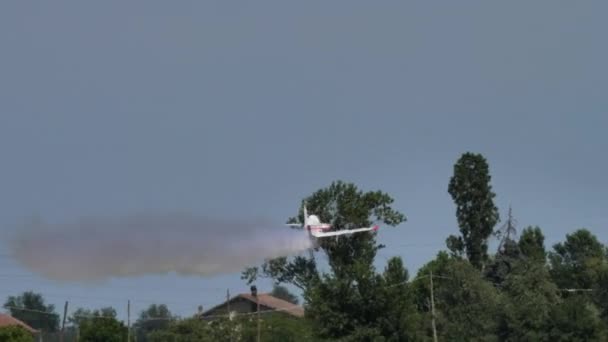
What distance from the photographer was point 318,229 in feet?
364

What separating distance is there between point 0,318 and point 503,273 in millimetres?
80279

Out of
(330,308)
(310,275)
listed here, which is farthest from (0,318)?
(330,308)

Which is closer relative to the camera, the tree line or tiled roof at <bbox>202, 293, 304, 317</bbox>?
the tree line

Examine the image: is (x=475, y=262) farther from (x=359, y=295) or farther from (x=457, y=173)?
(x=359, y=295)

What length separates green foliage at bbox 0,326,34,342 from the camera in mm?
102000

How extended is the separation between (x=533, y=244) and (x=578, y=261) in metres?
21.9

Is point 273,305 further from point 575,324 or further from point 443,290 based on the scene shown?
point 575,324

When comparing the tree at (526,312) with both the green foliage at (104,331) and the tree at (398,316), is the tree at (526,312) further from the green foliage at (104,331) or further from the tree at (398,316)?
the green foliage at (104,331)

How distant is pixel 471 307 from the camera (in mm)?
102125

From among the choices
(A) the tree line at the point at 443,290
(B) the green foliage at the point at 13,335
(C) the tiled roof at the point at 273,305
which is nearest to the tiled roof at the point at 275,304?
(C) the tiled roof at the point at 273,305

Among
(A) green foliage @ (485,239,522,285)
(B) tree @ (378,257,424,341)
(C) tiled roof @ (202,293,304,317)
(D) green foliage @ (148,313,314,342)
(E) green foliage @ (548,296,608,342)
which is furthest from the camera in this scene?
(C) tiled roof @ (202,293,304,317)

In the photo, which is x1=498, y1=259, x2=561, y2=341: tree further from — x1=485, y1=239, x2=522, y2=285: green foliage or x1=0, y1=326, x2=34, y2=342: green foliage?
x1=0, y1=326, x2=34, y2=342: green foliage

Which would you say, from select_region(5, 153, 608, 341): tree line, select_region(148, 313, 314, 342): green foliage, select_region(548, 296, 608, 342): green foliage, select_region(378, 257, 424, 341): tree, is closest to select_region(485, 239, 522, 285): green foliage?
select_region(5, 153, 608, 341): tree line

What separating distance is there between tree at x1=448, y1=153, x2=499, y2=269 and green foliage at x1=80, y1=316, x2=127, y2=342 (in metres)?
37.0
